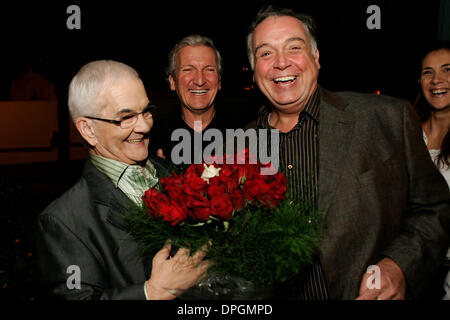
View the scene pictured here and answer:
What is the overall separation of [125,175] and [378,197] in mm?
1196

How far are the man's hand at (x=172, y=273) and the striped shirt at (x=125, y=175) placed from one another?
36cm

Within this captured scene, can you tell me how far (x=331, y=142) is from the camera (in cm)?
178

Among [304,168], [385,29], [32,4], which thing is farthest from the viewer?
[32,4]

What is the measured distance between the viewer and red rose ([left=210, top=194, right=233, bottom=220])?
1.21m

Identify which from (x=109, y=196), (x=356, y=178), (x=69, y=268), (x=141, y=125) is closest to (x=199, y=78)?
(x=141, y=125)

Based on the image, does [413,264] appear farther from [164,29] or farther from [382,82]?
[164,29]

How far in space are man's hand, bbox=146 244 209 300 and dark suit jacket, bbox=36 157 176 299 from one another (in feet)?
0.25

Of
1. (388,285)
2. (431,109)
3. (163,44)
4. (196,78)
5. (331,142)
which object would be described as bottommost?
(388,285)

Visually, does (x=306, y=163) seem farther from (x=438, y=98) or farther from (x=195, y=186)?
(x=438, y=98)

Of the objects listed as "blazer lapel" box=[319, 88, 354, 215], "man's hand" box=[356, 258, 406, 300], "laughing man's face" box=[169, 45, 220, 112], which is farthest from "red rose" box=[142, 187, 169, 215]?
"laughing man's face" box=[169, 45, 220, 112]

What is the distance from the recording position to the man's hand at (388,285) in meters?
1.57
